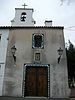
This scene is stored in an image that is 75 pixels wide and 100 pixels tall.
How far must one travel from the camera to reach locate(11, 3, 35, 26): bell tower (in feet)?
69.8

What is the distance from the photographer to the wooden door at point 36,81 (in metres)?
15.5

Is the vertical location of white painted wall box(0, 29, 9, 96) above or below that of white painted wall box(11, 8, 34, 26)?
below

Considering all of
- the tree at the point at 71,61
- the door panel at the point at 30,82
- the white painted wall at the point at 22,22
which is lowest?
the door panel at the point at 30,82

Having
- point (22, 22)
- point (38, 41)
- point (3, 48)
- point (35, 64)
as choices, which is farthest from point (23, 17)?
point (35, 64)

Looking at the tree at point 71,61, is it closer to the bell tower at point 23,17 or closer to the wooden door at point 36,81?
the bell tower at point 23,17

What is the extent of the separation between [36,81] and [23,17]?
7761mm

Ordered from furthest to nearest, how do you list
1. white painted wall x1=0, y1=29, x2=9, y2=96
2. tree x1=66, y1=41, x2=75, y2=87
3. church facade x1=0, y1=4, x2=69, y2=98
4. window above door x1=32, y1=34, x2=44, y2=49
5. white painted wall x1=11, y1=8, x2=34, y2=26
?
tree x1=66, y1=41, x2=75, y2=87 < white painted wall x1=11, y1=8, x2=34, y2=26 < window above door x1=32, y1=34, x2=44, y2=49 < white painted wall x1=0, y1=29, x2=9, y2=96 < church facade x1=0, y1=4, x2=69, y2=98

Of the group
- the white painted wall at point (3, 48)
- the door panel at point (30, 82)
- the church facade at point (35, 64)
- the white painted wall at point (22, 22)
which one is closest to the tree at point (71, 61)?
the white painted wall at point (22, 22)

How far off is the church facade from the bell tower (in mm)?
4097

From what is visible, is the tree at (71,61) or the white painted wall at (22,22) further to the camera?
the tree at (71,61)

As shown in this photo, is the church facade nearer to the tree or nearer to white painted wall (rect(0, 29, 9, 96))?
white painted wall (rect(0, 29, 9, 96))

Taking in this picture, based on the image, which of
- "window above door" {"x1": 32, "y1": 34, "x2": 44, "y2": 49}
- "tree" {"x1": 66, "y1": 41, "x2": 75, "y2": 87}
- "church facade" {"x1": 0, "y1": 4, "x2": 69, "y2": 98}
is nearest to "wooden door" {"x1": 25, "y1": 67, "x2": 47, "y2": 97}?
"church facade" {"x1": 0, "y1": 4, "x2": 69, "y2": 98}

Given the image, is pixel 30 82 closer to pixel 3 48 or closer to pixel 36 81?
pixel 36 81

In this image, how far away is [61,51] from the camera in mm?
15258
